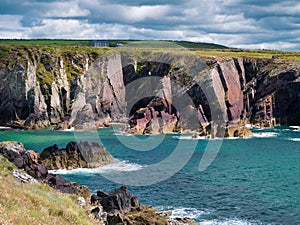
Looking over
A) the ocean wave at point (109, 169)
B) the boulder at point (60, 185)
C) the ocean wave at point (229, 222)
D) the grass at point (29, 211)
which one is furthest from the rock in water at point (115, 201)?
the grass at point (29, 211)

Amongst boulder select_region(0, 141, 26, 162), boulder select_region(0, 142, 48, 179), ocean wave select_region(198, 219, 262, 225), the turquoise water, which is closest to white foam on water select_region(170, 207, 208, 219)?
the turquoise water

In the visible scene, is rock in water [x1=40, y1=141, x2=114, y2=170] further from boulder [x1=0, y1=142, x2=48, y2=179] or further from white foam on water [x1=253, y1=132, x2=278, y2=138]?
white foam on water [x1=253, y1=132, x2=278, y2=138]

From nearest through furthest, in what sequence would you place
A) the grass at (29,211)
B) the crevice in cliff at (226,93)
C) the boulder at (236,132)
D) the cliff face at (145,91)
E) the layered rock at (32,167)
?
the grass at (29,211), the layered rock at (32,167), the boulder at (236,132), the cliff face at (145,91), the crevice in cliff at (226,93)

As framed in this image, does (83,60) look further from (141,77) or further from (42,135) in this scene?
(42,135)

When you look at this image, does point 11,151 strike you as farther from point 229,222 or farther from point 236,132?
point 236,132

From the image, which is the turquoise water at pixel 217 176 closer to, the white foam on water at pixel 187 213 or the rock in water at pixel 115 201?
the white foam on water at pixel 187 213

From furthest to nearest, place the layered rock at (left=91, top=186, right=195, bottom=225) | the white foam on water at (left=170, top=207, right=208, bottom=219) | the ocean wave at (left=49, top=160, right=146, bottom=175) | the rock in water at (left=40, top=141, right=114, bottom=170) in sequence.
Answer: the rock in water at (left=40, top=141, right=114, bottom=170) → the ocean wave at (left=49, top=160, right=146, bottom=175) → the white foam on water at (left=170, top=207, right=208, bottom=219) → the layered rock at (left=91, top=186, right=195, bottom=225)
